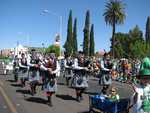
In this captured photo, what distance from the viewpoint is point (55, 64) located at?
55.8 ft

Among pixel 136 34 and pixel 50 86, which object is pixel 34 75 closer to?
pixel 50 86

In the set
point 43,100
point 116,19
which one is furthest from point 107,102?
point 116,19

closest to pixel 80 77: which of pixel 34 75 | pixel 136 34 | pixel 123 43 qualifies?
pixel 34 75

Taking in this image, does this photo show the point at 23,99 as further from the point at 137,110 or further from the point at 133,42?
the point at 133,42

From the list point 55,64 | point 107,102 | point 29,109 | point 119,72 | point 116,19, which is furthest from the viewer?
point 116,19

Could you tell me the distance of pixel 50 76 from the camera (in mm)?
16719

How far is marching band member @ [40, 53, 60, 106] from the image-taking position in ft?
54.3

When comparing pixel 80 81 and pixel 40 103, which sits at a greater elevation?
pixel 80 81

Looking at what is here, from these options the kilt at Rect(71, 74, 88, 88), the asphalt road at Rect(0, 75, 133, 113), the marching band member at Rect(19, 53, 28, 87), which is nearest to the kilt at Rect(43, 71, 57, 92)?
the asphalt road at Rect(0, 75, 133, 113)

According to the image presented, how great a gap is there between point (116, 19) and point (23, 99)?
167 ft

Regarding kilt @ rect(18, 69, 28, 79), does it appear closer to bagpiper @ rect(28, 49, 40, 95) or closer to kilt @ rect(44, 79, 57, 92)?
bagpiper @ rect(28, 49, 40, 95)

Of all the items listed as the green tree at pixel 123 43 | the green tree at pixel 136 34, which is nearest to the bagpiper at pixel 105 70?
the green tree at pixel 136 34

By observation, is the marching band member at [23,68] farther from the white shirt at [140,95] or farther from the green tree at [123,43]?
the green tree at [123,43]

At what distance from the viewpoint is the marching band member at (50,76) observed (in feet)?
54.3
